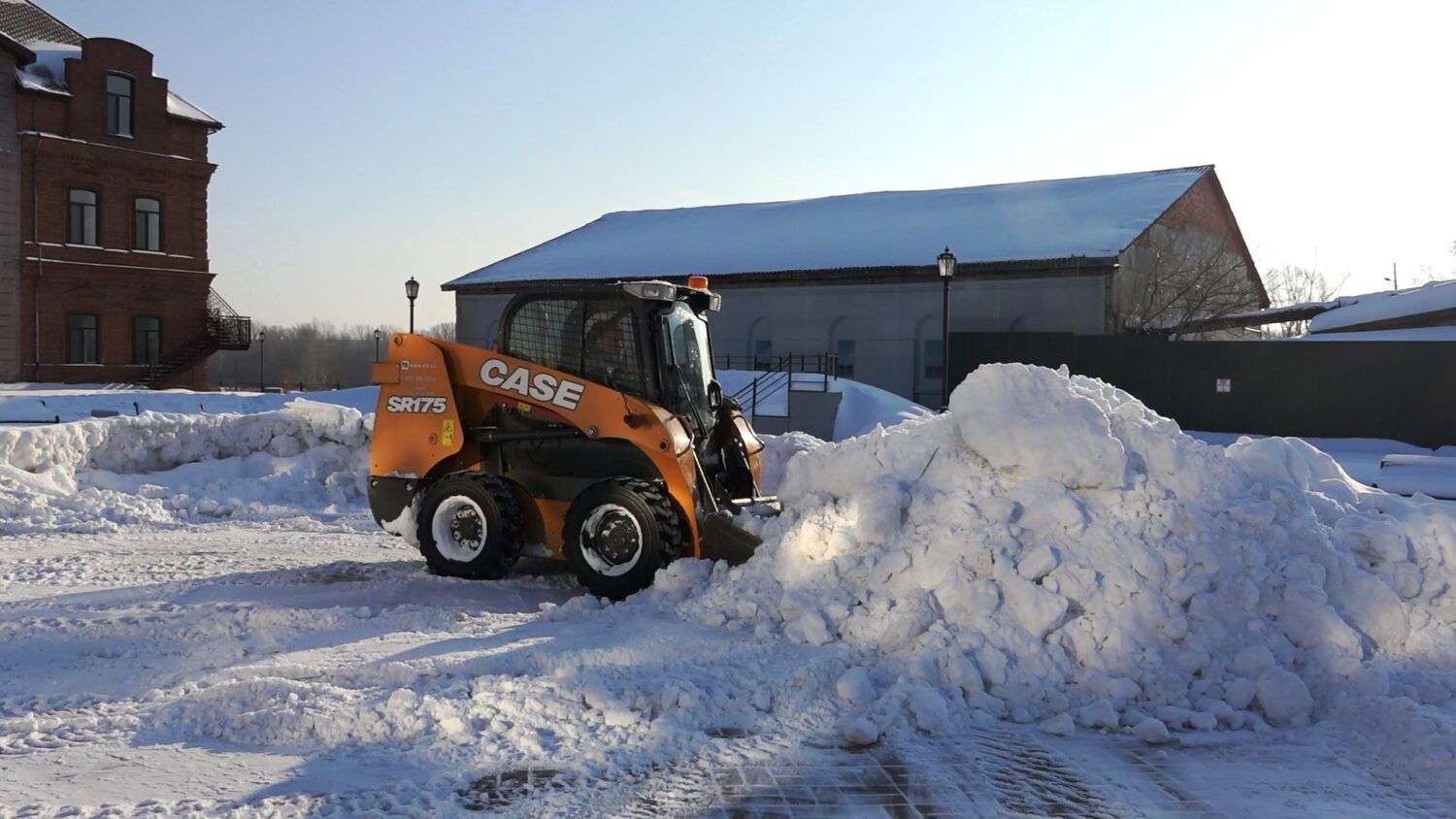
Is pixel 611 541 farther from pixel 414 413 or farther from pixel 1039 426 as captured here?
pixel 1039 426

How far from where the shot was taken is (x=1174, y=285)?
29500 mm

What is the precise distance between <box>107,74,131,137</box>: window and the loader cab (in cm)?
2756

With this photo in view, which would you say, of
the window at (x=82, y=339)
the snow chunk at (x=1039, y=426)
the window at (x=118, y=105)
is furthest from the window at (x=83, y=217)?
the snow chunk at (x=1039, y=426)

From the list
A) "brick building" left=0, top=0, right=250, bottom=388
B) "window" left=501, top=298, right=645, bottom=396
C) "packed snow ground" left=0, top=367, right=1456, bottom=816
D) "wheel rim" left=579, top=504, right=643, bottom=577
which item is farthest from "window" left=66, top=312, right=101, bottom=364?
"wheel rim" left=579, top=504, right=643, bottom=577

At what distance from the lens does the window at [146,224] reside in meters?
31.5

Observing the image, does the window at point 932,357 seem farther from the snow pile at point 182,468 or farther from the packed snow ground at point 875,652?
the packed snow ground at point 875,652

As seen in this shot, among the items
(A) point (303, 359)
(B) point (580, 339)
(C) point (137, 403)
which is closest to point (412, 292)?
(C) point (137, 403)

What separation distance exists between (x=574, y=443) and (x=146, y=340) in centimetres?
2808

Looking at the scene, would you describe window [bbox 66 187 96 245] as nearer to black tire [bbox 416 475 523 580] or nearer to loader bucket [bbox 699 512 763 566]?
black tire [bbox 416 475 523 580]

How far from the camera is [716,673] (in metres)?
6.30

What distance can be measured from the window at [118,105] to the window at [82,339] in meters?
5.25

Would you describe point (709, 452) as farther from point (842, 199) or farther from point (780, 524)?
point (842, 199)

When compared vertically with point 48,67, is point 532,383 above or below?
below

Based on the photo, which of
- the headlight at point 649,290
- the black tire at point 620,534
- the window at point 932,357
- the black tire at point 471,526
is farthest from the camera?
the window at point 932,357
